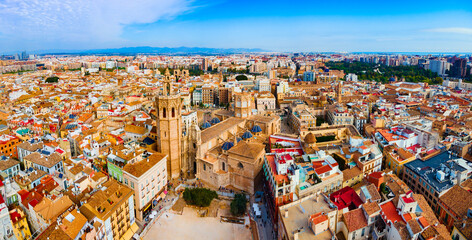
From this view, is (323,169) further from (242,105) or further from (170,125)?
(242,105)

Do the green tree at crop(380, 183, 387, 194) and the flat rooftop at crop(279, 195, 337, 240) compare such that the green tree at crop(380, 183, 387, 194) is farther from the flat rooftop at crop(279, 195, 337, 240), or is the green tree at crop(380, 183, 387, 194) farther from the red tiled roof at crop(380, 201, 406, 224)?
the flat rooftop at crop(279, 195, 337, 240)

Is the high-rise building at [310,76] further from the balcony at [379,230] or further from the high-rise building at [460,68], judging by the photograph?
the balcony at [379,230]

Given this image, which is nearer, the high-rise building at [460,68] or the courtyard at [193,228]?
the courtyard at [193,228]

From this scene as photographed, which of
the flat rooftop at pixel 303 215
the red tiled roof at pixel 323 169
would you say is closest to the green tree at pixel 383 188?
the red tiled roof at pixel 323 169

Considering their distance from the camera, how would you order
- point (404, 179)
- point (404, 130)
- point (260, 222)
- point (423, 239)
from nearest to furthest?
point (423, 239)
point (260, 222)
point (404, 179)
point (404, 130)

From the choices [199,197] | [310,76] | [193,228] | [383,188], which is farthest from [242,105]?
[310,76]

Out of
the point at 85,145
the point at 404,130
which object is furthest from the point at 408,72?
the point at 85,145

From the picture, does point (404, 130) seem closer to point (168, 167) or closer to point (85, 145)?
point (168, 167)

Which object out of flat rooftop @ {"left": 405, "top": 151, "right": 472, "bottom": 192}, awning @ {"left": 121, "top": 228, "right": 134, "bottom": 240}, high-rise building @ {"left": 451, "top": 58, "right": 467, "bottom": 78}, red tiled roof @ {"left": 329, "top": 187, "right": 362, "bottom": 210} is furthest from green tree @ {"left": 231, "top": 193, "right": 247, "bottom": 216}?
high-rise building @ {"left": 451, "top": 58, "right": 467, "bottom": 78}
